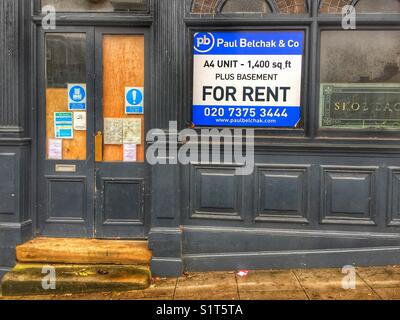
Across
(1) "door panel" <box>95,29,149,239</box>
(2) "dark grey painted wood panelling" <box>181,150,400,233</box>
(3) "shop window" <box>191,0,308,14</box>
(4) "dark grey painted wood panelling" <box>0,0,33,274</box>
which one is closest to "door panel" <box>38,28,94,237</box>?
(1) "door panel" <box>95,29,149,239</box>

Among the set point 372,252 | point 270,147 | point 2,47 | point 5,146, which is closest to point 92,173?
point 5,146

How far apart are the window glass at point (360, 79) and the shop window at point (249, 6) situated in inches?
20.5

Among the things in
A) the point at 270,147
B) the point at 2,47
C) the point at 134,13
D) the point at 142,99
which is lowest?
the point at 270,147

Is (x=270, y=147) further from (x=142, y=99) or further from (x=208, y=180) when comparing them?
(x=142, y=99)

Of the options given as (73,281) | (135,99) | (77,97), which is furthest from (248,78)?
(73,281)

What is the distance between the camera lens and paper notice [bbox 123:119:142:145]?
626 cm

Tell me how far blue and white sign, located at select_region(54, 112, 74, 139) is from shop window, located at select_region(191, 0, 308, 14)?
222cm

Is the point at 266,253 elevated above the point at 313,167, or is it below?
below

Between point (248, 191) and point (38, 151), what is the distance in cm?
293

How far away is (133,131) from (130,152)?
0.29 m

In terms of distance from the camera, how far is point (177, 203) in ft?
19.7

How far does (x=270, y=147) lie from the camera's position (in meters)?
5.99

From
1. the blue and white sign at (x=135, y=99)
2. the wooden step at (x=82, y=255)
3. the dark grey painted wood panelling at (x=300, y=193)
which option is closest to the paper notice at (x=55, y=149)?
the blue and white sign at (x=135, y=99)

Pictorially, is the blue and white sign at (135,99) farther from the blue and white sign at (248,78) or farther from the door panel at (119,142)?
the blue and white sign at (248,78)
